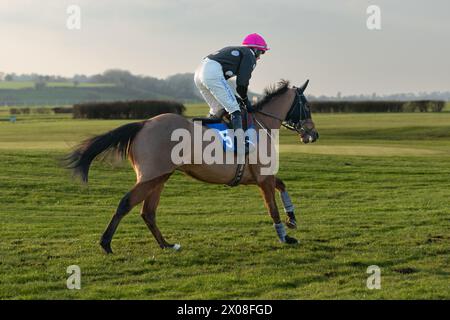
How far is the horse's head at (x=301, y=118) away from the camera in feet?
30.9

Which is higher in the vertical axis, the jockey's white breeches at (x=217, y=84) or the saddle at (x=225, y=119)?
the jockey's white breeches at (x=217, y=84)

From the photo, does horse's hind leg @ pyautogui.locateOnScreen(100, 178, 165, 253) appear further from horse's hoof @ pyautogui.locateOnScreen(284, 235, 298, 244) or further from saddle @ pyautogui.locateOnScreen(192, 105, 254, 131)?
horse's hoof @ pyautogui.locateOnScreen(284, 235, 298, 244)

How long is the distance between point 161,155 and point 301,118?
2.49 m

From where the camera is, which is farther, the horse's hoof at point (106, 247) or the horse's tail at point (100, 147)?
the horse's tail at point (100, 147)

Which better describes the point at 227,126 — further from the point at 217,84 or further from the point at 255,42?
the point at 255,42

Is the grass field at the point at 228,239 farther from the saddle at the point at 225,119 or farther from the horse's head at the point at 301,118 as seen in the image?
the saddle at the point at 225,119

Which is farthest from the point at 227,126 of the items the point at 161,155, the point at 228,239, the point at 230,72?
the point at 228,239

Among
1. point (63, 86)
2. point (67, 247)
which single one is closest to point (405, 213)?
point (67, 247)

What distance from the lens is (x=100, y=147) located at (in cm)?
851

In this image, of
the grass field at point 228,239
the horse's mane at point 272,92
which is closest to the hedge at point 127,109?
the grass field at point 228,239

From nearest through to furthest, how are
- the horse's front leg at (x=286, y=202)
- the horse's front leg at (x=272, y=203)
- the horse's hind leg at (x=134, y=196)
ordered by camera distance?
the horse's hind leg at (x=134, y=196) → the horse's front leg at (x=272, y=203) → the horse's front leg at (x=286, y=202)

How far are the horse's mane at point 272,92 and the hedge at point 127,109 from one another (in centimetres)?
4248
